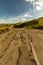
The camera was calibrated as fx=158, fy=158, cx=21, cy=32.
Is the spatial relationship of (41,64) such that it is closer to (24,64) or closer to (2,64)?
(24,64)

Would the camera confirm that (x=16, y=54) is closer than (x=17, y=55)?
No

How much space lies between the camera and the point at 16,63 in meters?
11.7

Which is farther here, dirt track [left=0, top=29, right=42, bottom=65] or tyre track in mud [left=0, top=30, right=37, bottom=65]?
dirt track [left=0, top=29, right=42, bottom=65]

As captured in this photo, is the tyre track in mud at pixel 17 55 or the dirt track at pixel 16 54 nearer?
the tyre track in mud at pixel 17 55

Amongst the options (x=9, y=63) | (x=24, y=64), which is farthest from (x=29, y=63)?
(x=9, y=63)

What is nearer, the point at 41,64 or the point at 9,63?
the point at 41,64

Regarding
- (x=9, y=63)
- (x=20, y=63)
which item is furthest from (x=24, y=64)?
(x=9, y=63)

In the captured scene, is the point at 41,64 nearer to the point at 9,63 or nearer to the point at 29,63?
the point at 29,63

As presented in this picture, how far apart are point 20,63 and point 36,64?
4.02ft

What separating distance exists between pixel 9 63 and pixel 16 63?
551 mm

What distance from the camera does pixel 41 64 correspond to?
11.0 meters

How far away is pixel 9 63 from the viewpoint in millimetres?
11844

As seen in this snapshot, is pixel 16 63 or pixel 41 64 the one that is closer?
pixel 41 64

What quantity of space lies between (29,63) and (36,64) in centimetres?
63
